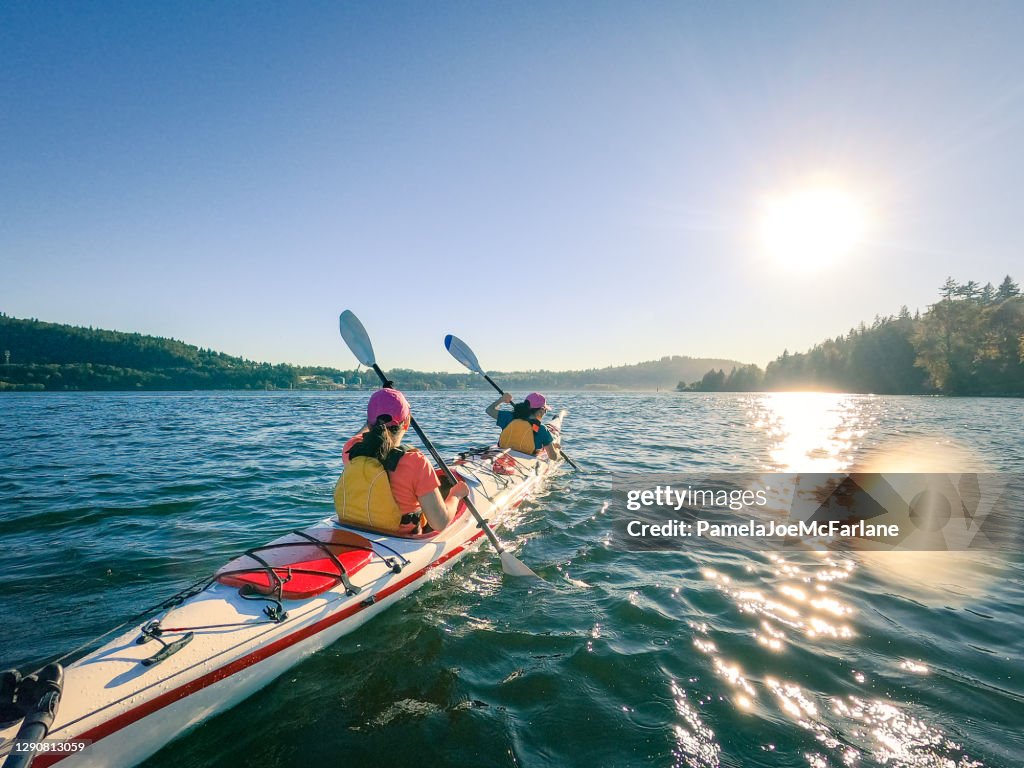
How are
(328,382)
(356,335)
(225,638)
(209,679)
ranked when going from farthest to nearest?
(328,382) < (356,335) < (225,638) < (209,679)

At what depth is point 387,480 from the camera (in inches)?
198

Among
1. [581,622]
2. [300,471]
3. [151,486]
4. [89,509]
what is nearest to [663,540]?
[581,622]

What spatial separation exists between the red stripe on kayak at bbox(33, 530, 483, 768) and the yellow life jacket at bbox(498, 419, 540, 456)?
6.31 metres

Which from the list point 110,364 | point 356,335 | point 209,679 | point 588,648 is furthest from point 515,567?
point 110,364

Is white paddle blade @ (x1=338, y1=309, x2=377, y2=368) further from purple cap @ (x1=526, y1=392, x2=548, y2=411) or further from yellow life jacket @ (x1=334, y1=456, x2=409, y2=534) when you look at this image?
purple cap @ (x1=526, y1=392, x2=548, y2=411)

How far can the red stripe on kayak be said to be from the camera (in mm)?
2455

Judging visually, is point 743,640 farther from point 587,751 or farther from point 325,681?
point 325,681

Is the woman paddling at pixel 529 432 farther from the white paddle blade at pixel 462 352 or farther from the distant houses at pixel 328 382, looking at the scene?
the distant houses at pixel 328 382

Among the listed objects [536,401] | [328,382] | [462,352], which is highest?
[462,352]

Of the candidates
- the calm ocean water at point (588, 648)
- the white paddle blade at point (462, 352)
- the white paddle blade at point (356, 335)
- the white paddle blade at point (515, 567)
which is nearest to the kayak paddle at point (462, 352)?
the white paddle blade at point (462, 352)

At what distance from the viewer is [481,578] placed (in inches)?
227

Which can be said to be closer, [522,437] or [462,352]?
[522,437]

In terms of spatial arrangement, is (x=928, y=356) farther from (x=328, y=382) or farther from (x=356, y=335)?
(x=328, y=382)

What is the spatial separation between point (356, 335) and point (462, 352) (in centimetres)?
384
